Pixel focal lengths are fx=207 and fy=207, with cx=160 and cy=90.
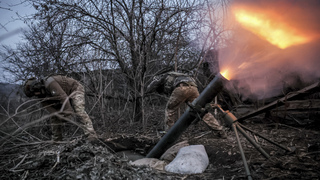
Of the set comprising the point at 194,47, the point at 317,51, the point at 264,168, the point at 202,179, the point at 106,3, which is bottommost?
the point at 202,179

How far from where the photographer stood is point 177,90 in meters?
4.53

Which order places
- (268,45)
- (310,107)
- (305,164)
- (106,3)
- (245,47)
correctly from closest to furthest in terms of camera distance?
A: (305,164) < (268,45) < (245,47) < (310,107) < (106,3)

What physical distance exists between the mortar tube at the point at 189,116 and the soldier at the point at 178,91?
1.35 meters

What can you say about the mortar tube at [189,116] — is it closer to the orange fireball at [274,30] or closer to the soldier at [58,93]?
the orange fireball at [274,30]

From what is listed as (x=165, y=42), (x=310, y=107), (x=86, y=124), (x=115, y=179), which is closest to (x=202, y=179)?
(x=115, y=179)

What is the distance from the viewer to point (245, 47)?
9.30ft

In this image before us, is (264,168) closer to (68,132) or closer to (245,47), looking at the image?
(245,47)

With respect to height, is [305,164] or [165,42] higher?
[165,42]

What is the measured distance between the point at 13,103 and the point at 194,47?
5.52 metres

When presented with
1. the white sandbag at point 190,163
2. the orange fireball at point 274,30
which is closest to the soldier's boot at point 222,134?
the white sandbag at point 190,163

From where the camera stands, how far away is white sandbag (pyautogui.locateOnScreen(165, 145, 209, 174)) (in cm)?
262

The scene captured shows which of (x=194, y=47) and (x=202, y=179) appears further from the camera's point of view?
(x=194, y=47)

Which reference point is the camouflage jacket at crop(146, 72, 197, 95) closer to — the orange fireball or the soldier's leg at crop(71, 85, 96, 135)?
the soldier's leg at crop(71, 85, 96, 135)

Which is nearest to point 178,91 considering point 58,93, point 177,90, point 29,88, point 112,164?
point 177,90
